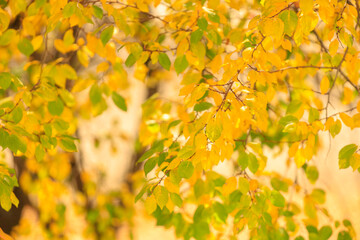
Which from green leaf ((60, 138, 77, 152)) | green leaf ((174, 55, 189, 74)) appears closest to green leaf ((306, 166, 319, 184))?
green leaf ((174, 55, 189, 74))

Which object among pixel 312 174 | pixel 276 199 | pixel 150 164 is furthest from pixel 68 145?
pixel 312 174

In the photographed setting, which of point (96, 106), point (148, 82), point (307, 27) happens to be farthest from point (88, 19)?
point (148, 82)

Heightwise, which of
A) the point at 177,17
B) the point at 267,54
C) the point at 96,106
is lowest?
the point at 96,106

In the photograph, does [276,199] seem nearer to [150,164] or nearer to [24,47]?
[150,164]

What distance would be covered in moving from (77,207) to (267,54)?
109 inches

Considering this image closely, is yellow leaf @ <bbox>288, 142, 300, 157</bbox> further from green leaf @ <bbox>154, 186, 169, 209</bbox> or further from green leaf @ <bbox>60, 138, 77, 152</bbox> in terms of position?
green leaf @ <bbox>60, 138, 77, 152</bbox>

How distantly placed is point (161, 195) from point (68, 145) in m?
0.58

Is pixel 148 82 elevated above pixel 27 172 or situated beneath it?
elevated above

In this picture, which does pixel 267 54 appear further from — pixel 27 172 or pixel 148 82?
pixel 27 172

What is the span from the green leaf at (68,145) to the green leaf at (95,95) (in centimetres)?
36

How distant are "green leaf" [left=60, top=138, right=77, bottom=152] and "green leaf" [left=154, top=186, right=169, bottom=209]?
520 millimetres

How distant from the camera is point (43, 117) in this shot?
245 centimetres

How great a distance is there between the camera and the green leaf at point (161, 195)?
144 centimetres

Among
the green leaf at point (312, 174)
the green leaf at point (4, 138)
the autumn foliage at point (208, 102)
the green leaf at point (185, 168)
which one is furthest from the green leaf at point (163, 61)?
the green leaf at point (312, 174)
